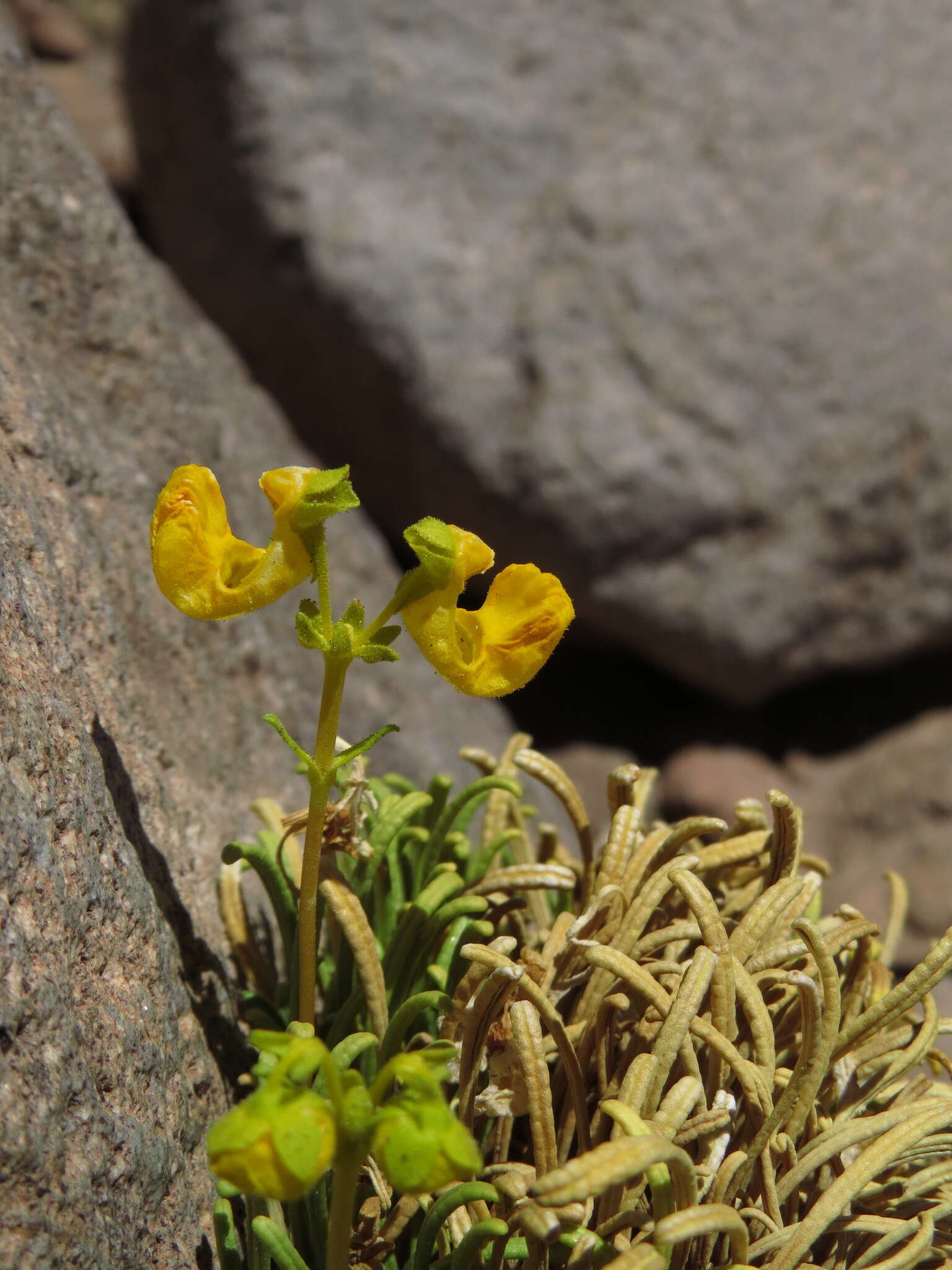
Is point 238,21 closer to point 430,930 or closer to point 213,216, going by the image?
point 213,216

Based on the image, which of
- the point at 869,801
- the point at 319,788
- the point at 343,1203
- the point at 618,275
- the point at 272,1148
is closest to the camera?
the point at 272,1148

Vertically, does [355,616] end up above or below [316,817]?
above

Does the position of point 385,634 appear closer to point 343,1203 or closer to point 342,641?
point 342,641

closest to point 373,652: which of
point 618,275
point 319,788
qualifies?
point 319,788

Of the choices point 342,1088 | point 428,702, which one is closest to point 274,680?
point 428,702

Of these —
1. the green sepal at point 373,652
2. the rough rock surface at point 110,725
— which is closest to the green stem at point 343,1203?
the rough rock surface at point 110,725

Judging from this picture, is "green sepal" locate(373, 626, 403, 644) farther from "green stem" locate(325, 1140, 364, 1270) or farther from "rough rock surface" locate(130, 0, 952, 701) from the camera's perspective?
"rough rock surface" locate(130, 0, 952, 701)

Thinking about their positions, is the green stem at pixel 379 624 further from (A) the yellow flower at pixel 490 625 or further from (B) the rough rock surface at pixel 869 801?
(B) the rough rock surface at pixel 869 801

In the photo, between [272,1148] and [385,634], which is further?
[385,634]
